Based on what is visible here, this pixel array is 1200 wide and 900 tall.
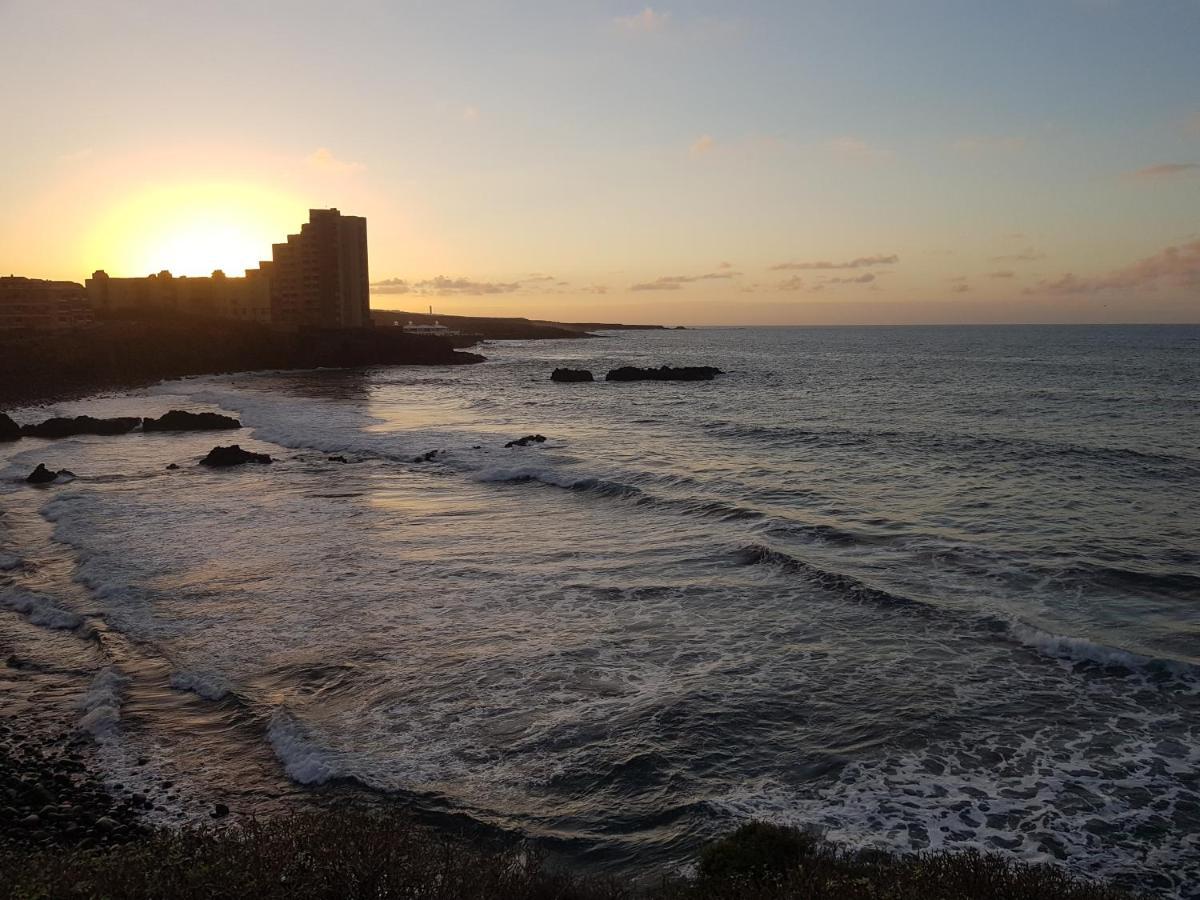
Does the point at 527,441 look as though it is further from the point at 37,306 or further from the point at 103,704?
the point at 37,306

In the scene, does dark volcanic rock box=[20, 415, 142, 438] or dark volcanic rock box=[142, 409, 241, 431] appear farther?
dark volcanic rock box=[142, 409, 241, 431]

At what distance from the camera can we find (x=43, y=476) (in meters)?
29.0

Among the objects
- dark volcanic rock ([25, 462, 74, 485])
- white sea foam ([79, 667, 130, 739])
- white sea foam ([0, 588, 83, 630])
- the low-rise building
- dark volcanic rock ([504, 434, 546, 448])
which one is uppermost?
the low-rise building

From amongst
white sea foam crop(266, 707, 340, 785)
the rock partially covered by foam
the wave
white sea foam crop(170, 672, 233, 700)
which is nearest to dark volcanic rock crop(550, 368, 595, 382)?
the rock partially covered by foam

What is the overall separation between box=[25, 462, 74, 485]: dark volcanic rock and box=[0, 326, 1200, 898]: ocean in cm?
154

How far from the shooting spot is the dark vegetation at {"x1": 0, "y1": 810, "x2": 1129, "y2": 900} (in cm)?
597

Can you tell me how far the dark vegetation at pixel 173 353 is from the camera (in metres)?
73.9

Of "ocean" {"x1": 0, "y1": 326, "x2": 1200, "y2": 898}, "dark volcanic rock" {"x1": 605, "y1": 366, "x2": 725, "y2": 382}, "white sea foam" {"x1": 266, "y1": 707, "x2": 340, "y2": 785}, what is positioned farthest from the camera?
"dark volcanic rock" {"x1": 605, "y1": 366, "x2": 725, "y2": 382}

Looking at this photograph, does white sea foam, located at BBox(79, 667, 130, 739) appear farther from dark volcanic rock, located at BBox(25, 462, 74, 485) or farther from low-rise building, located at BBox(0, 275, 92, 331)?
low-rise building, located at BBox(0, 275, 92, 331)

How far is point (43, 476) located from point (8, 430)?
15.3 metres

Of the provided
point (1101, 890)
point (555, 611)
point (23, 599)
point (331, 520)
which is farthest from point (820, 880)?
point (331, 520)

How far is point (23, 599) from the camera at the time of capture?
15719 mm

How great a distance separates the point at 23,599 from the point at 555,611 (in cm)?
989

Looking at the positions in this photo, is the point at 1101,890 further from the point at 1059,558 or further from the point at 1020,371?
the point at 1020,371
